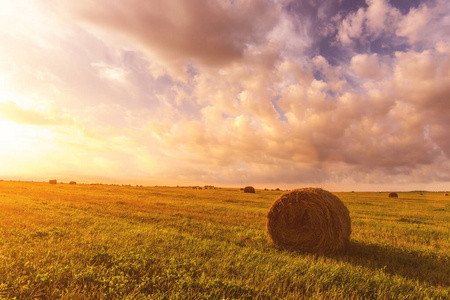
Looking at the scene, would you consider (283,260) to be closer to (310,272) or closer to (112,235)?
(310,272)

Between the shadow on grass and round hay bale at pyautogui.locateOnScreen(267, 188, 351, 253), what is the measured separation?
69 centimetres

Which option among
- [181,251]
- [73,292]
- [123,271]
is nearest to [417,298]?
[181,251]

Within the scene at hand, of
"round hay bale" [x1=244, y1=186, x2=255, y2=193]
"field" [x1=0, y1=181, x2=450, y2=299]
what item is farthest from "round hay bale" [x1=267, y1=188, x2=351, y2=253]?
"round hay bale" [x1=244, y1=186, x2=255, y2=193]

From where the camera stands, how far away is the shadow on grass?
6.70m

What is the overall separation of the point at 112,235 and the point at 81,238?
3.12ft

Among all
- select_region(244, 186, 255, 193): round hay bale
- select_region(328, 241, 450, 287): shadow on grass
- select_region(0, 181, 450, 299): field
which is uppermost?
select_region(244, 186, 255, 193): round hay bale

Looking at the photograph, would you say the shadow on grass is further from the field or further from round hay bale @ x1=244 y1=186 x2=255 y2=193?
round hay bale @ x1=244 y1=186 x2=255 y2=193

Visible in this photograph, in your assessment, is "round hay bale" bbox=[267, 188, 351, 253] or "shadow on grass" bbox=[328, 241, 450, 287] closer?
"shadow on grass" bbox=[328, 241, 450, 287]

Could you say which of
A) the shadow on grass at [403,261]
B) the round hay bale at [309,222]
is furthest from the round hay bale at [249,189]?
the shadow on grass at [403,261]

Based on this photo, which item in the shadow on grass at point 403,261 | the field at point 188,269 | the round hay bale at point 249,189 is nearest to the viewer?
the field at point 188,269

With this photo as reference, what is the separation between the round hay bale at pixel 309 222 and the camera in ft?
31.1

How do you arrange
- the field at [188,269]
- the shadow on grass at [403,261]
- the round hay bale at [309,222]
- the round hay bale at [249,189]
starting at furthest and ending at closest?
the round hay bale at [249,189], the round hay bale at [309,222], the shadow on grass at [403,261], the field at [188,269]

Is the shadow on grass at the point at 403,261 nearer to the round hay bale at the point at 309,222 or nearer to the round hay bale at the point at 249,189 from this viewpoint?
the round hay bale at the point at 309,222

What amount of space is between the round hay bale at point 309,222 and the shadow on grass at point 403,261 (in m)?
0.69
